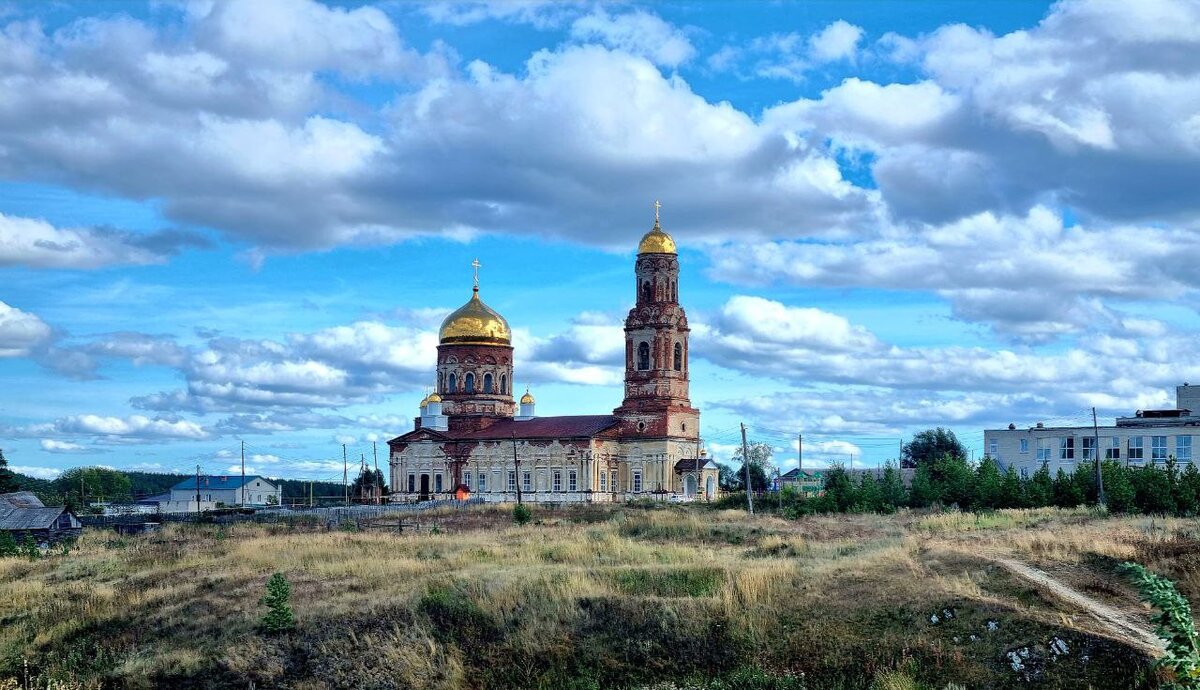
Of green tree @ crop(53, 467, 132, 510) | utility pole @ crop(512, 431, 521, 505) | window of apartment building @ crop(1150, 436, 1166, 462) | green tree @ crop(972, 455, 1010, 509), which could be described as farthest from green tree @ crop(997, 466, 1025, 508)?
green tree @ crop(53, 467, 132, 510)

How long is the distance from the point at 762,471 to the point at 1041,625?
287 ft

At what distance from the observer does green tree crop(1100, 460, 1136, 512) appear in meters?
48.1

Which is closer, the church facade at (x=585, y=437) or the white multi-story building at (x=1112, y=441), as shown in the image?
the white multi-story building at (x=1112, y=441)

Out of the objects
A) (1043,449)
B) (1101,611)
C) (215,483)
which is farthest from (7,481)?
(1101,611)

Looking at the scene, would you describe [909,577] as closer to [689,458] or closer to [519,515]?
[519,515]

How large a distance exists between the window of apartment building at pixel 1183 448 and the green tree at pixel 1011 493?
2293 cm

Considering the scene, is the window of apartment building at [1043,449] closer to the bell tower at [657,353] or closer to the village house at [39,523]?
the bell tower at [657,353]

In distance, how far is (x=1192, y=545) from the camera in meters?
22.6

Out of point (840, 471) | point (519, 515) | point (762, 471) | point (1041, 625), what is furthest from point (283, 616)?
point (762, 471)

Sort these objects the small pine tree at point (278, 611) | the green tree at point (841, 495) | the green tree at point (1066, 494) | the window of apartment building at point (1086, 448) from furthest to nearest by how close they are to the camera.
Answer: the window of apartment building at point (1086, 448) → the green tree at point (841, 495) → the green tree at point (1066, 494) → the small pine tree at point (278, 611)

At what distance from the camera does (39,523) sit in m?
52.9

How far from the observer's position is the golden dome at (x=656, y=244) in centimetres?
8375

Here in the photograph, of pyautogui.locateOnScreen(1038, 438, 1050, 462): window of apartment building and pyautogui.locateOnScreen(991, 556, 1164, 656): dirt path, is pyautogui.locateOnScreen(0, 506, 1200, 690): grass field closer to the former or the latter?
pyautogui.locateOnScreen(991, 556, 1164, 656): dirt path

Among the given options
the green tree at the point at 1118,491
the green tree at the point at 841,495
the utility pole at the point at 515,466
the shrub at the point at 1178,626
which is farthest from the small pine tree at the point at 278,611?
the utility pole at the point at 515,466
